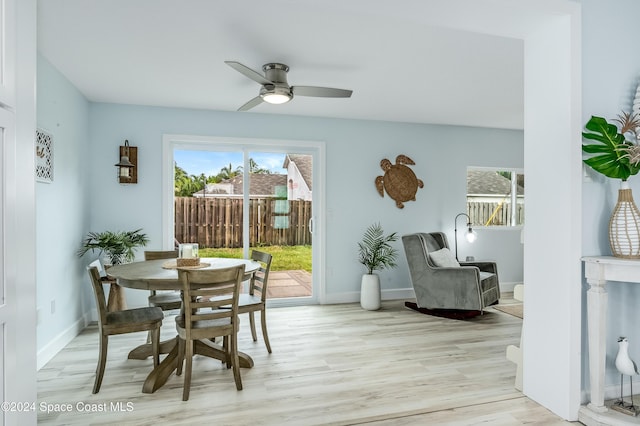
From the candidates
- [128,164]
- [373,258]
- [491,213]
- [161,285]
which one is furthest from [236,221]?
[491,213]

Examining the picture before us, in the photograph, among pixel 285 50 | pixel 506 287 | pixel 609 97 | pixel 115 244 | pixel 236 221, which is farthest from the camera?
pixel 506 287

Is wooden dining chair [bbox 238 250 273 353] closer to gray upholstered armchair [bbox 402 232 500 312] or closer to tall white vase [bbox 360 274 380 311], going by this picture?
tall white vase [bbox 360 274 380 311]

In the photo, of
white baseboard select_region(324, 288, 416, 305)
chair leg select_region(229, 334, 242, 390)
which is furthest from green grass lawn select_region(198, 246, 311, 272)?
chair leg select_region(229, 334, 242, 390)

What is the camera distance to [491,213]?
5.85 m

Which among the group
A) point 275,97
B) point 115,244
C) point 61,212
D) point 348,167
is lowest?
point 115,244

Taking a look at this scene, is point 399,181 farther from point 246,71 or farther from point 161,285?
point 161,285

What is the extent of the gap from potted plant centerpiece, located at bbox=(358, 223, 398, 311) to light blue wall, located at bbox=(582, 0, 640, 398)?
8.85 feet

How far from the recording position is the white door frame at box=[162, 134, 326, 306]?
4586 mm

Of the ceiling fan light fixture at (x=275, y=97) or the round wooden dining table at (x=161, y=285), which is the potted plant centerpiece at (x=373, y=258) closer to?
Result: the round wooden dining table at (x=161, y=285)

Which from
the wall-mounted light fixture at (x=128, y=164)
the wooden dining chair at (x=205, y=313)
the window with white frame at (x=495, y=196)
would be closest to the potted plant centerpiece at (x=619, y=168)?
the wooden dining chair at (x=205, y=313)

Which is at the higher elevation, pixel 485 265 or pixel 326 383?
pixel 485 265

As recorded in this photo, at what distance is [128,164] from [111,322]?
2241mm

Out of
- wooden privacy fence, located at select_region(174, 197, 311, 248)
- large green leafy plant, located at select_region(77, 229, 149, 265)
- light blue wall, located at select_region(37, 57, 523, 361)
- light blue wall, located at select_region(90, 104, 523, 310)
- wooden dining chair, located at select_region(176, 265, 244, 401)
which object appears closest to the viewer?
wooden dining chair, located at select_region(176, 265, 244, 401)

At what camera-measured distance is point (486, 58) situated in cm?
315
